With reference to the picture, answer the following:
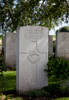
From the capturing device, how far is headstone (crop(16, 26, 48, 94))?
4.87m

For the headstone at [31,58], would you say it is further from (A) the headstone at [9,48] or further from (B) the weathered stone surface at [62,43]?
(B) the weathered stone surface at [62,43]

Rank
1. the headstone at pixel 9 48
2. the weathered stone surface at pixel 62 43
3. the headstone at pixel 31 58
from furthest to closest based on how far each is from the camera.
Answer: the weathered stone surface at pixel 62 43
the headstone at pixel 9 48
the headstone at pixel 31 58

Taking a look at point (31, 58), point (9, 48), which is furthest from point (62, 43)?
point (31, 58)

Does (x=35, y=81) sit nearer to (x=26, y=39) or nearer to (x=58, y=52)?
(x=26, y=39)

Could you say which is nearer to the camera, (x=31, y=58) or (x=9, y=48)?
(x=31, y=58)

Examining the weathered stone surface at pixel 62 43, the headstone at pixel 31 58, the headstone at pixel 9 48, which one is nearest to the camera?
the headstone at pixel 31 58

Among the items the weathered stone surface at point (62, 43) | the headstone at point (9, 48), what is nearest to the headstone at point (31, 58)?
the headstone at point (9, 48)

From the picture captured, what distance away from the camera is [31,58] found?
491 cm

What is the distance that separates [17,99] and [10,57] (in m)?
6.25

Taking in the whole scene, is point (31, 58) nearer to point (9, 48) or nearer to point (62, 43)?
point (9, 48)

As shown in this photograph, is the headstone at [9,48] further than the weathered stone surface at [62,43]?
No

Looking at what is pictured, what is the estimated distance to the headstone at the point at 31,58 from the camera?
487 cm

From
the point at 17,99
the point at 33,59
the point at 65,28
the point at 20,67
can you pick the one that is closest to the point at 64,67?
the point at 33,59

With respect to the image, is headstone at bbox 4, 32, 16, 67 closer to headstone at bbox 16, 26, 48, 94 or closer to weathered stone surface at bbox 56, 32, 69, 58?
weathered stone surface at bbox 56, 32, 69, 58
